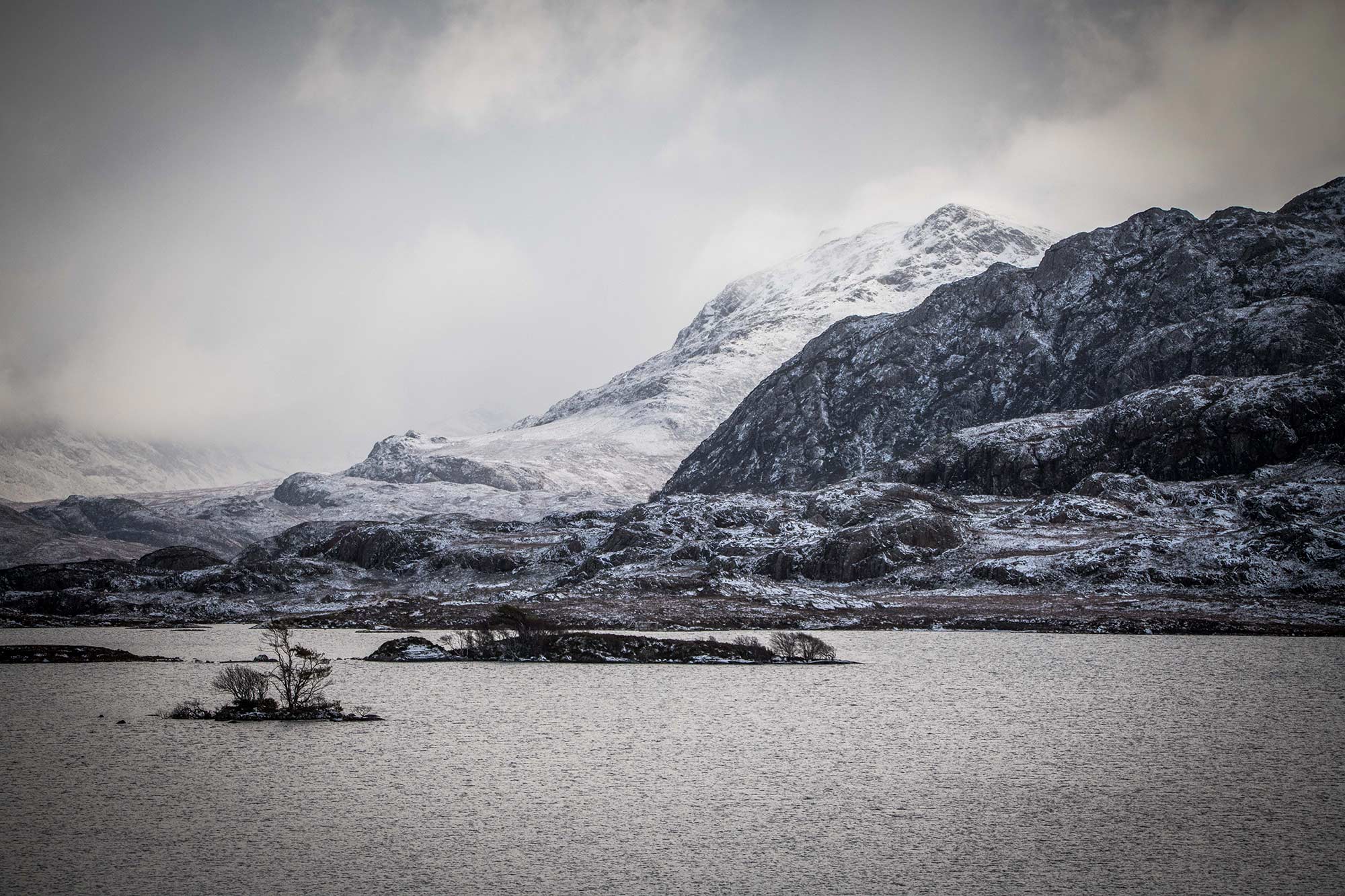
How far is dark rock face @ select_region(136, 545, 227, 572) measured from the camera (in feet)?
566

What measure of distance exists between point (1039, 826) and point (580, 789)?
12.4 meters

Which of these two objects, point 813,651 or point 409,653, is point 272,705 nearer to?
point 409,653

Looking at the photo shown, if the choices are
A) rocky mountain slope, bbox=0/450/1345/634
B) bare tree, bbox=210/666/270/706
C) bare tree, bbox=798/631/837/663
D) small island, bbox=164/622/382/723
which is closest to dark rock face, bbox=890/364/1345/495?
rocky mountain slope, bbox=0/450/1345/634

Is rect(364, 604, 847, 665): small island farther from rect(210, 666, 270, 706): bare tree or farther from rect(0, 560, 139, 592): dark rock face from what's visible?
rect(0, 560, 139, 592): dark rock face

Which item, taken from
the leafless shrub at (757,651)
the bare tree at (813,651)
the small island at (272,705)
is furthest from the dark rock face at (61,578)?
the small island at (272,705)

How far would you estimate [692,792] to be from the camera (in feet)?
92.1

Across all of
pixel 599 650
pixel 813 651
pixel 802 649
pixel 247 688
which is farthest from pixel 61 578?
pixel 247 688

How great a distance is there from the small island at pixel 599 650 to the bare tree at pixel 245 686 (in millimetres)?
25324

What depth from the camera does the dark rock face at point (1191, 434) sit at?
166 meters

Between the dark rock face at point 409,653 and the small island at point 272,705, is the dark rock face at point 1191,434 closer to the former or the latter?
the dark rock face at point 409,653

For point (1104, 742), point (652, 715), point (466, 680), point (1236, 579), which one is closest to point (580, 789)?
point (652, 715)

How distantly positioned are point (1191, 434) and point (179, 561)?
18157 cm

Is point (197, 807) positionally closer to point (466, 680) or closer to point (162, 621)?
point (466, 680)

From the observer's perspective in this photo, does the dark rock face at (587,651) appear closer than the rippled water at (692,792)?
No
